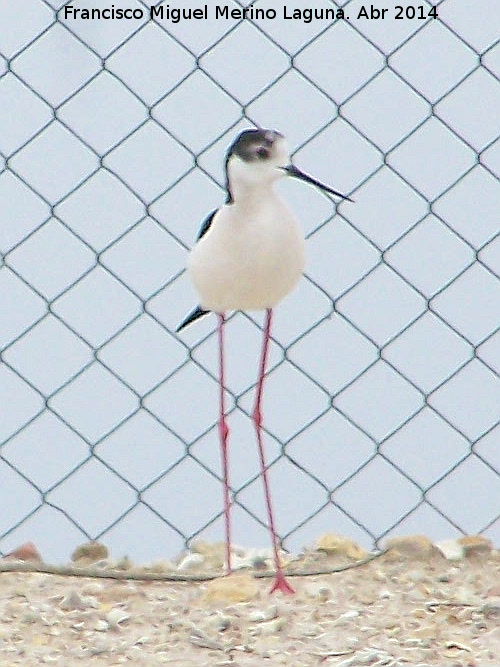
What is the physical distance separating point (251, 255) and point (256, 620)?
40 centimetres

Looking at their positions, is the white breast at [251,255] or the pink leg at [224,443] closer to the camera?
the white breast at [251,255]

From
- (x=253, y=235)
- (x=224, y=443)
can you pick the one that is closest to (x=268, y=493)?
(x=224, y=443)

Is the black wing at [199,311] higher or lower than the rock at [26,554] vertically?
higher

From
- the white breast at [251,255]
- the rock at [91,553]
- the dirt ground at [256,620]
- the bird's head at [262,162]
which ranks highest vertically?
the bird's head at [262,162]

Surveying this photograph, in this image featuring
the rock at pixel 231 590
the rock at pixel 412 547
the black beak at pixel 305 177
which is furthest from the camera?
the rock at pixel 412 547

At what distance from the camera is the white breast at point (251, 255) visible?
145 centimetres

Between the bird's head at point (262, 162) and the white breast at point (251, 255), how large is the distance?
0.02 meters

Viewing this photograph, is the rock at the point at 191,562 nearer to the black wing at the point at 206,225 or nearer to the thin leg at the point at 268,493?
the thin leg at the point at 268,493

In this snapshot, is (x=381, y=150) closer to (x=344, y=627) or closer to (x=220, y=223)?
(x=220, y=223)

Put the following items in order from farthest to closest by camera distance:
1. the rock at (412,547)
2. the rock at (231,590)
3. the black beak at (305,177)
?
the rock at (412,547)
the rock at (231,590)
the black beak at (305,177)

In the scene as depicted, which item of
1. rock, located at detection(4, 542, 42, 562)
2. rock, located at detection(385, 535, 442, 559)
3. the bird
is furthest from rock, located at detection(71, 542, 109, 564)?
the bird

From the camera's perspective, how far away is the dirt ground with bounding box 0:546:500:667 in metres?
1.48

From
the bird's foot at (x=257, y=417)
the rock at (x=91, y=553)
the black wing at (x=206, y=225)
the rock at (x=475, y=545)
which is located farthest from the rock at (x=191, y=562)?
the black wing at (x=206, y=225)

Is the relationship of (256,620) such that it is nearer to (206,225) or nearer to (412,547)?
(412,547)
